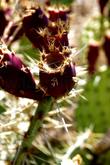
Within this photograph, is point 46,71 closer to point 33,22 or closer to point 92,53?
point 33,22

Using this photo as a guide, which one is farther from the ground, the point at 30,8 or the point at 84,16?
the point at 84,16

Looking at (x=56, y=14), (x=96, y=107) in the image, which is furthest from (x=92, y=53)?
(x=56, y=14)

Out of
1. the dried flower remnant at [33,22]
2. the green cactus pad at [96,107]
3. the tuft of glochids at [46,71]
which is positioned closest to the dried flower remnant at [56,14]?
the dried flower remnant at [33,22]

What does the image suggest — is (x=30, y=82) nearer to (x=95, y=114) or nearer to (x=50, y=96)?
(x=50, y=96)

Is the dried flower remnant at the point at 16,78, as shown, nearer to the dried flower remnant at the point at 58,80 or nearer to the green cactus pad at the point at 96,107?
the dried flower remnant at the point at 58,80

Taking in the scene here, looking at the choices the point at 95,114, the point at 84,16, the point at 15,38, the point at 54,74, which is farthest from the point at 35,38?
the point at 84,16

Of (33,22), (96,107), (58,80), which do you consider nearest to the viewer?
(58,80)
